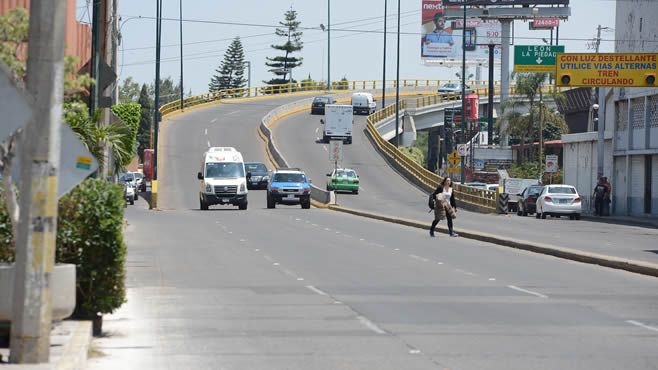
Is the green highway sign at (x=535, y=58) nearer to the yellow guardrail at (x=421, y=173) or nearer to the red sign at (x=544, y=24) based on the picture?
the yellow guardrail at (x=421, y=173)

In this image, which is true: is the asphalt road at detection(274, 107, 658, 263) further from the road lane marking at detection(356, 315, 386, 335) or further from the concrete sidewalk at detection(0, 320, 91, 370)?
the concrete sidewalk at detection(0, 320, 91, 370)

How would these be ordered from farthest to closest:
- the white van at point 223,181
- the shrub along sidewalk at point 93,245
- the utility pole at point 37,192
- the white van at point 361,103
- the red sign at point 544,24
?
1. the red sign at point 544,24
2. the white van at point 361,103
3. the white van at point 223,181
4. the shrub along sidewalk at point 93,245
5. the utility pole at point 37,192

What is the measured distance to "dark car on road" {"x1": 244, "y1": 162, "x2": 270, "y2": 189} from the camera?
74.1 metres

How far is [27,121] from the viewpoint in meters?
9.80

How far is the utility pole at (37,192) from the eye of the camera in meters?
10.2

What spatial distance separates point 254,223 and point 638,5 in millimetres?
29394

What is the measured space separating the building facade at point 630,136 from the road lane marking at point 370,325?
149 feet

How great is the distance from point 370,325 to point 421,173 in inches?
2564

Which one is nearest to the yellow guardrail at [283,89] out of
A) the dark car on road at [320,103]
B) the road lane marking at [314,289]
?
the dark car on road at [320,103]

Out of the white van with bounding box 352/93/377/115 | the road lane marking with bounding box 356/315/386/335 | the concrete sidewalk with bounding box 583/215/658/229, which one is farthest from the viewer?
the white van with bounding box 352/93/377/115

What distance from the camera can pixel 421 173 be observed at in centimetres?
7988

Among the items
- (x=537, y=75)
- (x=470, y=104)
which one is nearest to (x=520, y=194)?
(x=537, y=75)

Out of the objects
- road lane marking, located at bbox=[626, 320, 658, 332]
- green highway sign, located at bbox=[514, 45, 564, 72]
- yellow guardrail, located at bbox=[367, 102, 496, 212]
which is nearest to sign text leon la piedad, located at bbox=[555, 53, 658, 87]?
yellow guardrail, located at bbox=[367, 102, 496, 212]

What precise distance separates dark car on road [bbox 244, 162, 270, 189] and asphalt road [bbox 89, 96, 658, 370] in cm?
4017
